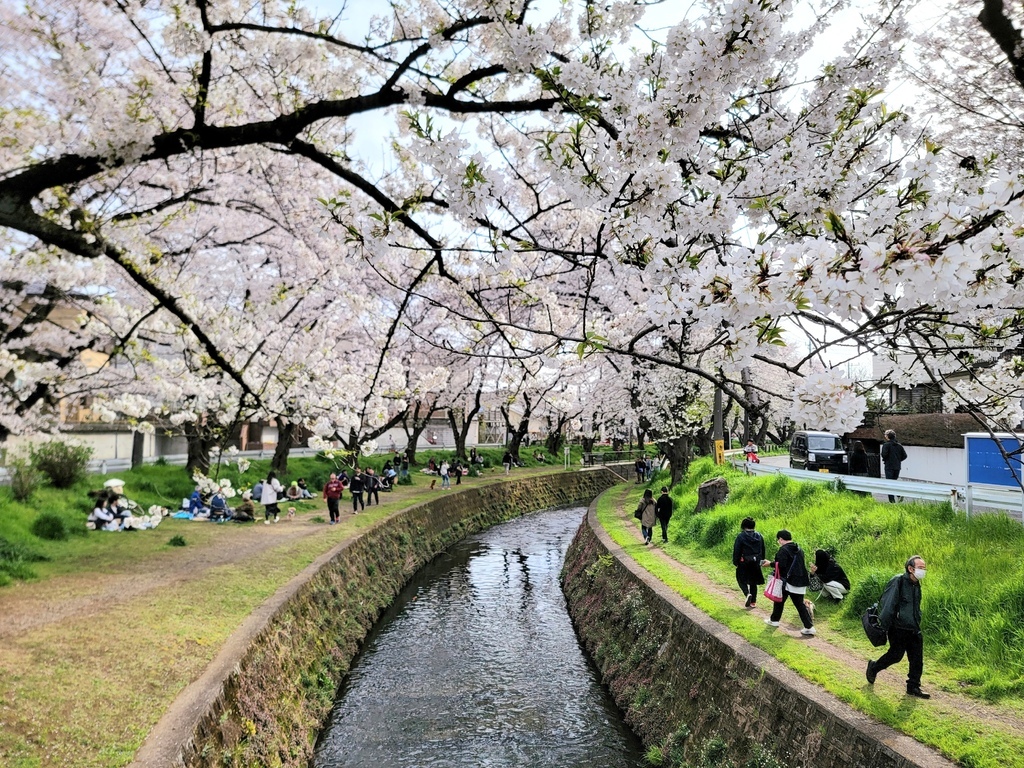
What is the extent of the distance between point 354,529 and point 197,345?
9087mm

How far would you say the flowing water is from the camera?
8531 millimetres

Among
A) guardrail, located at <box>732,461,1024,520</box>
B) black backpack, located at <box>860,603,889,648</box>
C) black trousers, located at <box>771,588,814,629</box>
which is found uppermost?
guardrail, located at <box>732,461,1024,520</box>

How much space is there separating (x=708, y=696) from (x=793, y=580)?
1.76 meters

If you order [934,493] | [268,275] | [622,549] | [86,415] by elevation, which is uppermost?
[268,275]

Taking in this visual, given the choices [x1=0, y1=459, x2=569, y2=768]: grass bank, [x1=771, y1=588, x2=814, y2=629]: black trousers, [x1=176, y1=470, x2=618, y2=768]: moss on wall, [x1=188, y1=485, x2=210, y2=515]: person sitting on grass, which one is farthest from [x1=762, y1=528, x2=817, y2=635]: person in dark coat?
[x1=188, y1=485, x2=210, y2=515]: person sitting on grass

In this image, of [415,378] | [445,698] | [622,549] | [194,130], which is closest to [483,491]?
[415,378]

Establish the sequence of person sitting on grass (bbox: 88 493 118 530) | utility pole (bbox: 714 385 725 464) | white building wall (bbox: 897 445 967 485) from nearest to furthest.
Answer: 1. person sitting on grass (bbox: 88 493 118 530)
2. white building wall (bbox: 897 445 967 485)
3. utility pole (bbox: 714 385 725 464)

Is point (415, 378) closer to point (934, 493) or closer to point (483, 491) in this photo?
point (483, 491)

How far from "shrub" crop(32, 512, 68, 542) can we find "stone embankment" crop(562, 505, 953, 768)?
1068 centimetres

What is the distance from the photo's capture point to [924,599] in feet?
24.7

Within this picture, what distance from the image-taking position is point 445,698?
399 inches

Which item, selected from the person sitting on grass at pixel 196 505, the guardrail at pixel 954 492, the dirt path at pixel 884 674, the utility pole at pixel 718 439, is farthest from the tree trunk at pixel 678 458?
the person sitting on grass at pixel 196 505

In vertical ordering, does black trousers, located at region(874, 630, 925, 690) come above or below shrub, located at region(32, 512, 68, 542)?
below

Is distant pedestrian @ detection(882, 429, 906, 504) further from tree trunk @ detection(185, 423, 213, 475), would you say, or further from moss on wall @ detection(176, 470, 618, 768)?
tree trunk @ detection(185, 423, 213, 475)
